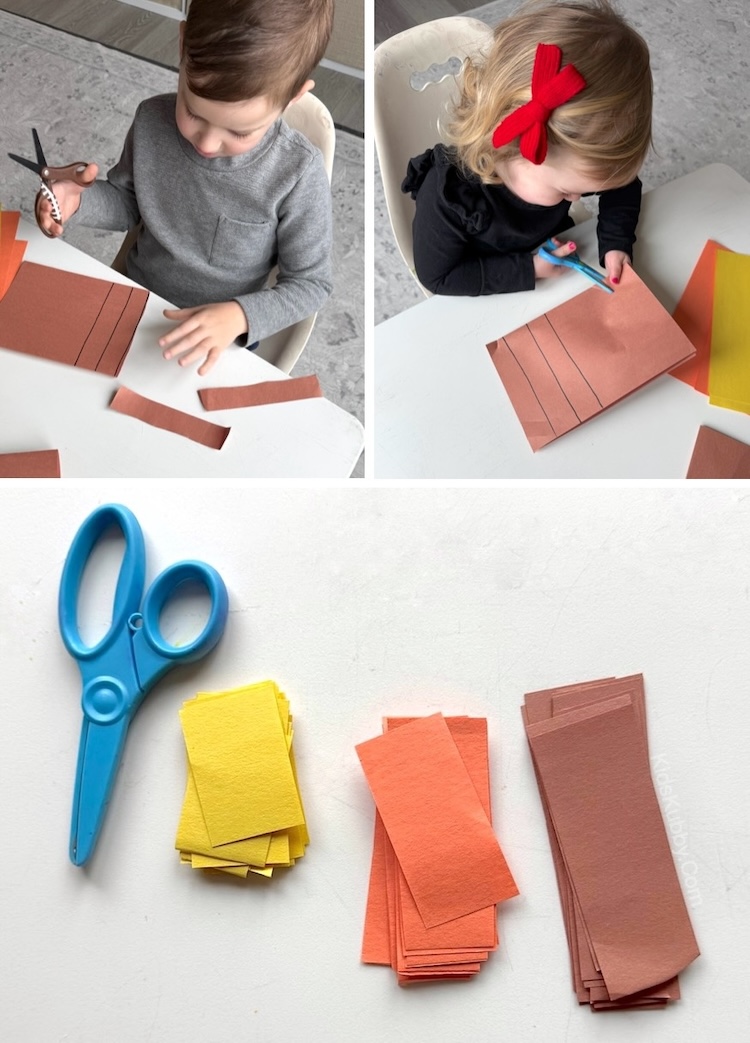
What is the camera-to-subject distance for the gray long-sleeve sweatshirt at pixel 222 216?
2.95 ft

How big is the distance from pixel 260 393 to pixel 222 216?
22 cm

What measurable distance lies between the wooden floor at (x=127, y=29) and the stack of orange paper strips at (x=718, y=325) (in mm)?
559

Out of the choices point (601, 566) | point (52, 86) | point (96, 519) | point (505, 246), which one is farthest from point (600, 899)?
point (52, 86)

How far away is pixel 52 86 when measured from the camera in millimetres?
1212

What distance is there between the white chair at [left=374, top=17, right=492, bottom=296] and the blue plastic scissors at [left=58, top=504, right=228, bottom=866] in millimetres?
478

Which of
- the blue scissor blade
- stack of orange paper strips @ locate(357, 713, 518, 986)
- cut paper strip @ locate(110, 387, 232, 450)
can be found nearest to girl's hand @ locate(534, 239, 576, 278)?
cut paper strip @ locate(110, 387, 232, 450)

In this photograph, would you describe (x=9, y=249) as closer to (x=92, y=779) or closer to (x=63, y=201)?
(x=63, y=201)

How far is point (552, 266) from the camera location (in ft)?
2.89

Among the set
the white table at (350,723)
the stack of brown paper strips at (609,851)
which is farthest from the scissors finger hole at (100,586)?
the stack of brown paper strips at (609,851)

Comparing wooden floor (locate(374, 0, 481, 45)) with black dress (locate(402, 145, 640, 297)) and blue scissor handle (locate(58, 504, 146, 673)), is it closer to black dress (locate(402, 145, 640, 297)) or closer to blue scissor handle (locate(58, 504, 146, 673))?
black dress (locate(402, 145, 640, 297))

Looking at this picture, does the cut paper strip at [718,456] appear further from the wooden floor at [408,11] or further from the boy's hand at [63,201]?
the wooden floor at [408,11]

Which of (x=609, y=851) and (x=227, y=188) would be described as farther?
(x=227, y=188)

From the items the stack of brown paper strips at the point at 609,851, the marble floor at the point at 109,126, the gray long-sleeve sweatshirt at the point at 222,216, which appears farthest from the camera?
the marble floor at the point at 109,126

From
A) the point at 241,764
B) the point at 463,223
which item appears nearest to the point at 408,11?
the point at 463,223
